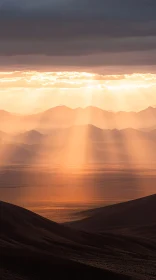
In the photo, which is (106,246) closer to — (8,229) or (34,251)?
(8,229)

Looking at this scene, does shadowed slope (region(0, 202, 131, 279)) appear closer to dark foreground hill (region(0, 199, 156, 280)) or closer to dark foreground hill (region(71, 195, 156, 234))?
dark foreground hill (region(0, 199, 156, 280))

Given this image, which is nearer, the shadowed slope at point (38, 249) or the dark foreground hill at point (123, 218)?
the shadowed slope at point (38, 249)

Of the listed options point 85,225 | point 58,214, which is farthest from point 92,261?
point 58,214

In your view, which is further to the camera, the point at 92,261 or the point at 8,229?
the point at 8,229

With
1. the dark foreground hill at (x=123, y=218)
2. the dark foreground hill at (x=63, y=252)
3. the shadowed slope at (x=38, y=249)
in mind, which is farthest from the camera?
the dark foreground hill at (x=123, y=218)

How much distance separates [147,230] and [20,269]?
2551 inches

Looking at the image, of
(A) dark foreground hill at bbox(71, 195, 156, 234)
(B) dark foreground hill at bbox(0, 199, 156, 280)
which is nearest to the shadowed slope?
(B) dark foreground hill at bbox(0, 199, 156, 280)

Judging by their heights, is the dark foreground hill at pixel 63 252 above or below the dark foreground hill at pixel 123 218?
below

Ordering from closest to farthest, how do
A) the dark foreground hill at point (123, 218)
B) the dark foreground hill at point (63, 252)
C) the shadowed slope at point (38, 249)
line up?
1. the shadowed slope at point (38, 249)
2. the dark foreground hill at point (63, 252)
3. the dark foreground hill at point (123, 218)

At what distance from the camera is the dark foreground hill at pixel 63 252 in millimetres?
65000

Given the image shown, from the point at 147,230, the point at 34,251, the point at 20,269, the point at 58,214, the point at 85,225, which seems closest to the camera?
the point at 20,269

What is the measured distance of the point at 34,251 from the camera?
7100 centimetres

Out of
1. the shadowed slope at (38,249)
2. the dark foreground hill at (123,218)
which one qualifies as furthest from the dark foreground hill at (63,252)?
the dark foreground hill at (123,218)

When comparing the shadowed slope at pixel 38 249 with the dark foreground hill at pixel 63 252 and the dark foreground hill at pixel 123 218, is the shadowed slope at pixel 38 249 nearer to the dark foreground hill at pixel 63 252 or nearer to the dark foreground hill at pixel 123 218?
the dark foreground hill at pixel 63 252
